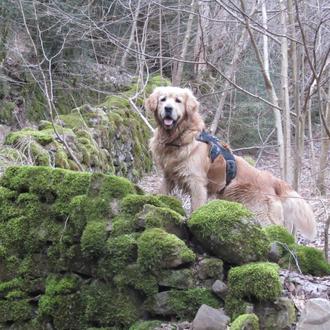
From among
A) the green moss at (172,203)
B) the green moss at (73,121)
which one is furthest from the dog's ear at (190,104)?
the green moss at (73,121)

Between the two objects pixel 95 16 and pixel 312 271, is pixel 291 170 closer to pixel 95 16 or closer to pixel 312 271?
pixel 312 271

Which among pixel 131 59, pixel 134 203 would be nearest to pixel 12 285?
pixel 134 203

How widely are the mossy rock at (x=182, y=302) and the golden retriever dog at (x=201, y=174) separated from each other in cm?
253

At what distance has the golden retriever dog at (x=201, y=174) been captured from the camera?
261 inches

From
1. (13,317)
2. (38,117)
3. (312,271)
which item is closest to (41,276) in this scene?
(13,317)

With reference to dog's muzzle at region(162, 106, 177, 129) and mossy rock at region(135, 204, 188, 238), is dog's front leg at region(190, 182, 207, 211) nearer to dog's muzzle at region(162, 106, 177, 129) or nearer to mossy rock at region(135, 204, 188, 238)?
dog's muzzle at region(162, 106, 177, 129)

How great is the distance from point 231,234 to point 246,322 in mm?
764

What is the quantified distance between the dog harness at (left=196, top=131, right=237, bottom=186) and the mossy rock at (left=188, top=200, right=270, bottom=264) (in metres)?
2.36

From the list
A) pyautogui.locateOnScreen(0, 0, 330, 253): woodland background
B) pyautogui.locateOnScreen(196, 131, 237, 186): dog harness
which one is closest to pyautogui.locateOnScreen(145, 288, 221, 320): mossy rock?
pyautogui.locateOnScreen(196, 131, 237, 186): dog harness

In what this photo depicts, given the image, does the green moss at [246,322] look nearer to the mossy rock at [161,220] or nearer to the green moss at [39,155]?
the mossy rock at [161,220]

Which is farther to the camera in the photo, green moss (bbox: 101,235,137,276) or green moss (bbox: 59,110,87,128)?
green moss (bbox: 59,110,87,128)

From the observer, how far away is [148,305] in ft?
13.5

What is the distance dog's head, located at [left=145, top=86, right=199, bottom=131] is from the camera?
22.2ft

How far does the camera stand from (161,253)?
410cm
